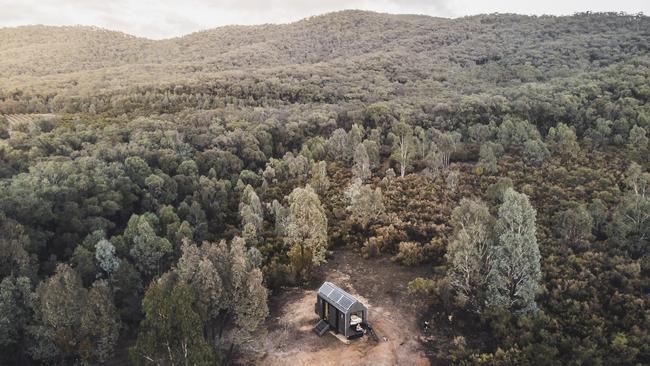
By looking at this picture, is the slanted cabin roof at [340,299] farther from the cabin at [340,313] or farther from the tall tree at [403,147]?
the tall tree at [403,147]

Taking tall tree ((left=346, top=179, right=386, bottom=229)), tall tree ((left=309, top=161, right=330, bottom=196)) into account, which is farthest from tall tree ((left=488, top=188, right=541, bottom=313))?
tall tree ((left=309, top=161, right=330, bottom=196))

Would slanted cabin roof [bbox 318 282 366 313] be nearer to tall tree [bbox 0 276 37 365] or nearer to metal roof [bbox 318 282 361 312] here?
metal roof [bbox 318 282 361 312]

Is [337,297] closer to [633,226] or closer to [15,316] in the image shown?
[15,316]

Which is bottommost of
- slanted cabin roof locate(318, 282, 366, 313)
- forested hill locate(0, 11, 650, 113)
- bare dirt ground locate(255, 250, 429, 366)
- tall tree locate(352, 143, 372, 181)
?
bare dirt ground locate(255, 250, 429, 366)

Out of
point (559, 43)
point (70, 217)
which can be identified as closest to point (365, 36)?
point (559, 43)

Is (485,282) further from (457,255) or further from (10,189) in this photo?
(10,189)

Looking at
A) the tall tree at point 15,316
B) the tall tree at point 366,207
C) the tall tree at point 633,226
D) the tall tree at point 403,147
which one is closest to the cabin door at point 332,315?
the tall tree at point 366,207

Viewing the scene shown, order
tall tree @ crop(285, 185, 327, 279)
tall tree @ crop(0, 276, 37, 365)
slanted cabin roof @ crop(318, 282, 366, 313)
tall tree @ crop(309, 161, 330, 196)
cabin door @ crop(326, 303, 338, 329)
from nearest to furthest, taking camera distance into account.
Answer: tall tree @ crop(0, 276, 37, 365), slanted cabin roof @ crop(318, 282, 366, 313), cabin door @ crop(326, 303, 338, 329), tall tree @ crop(285, 185, 327, 279), tall tree @ crop(309, 161, 330, 196)
